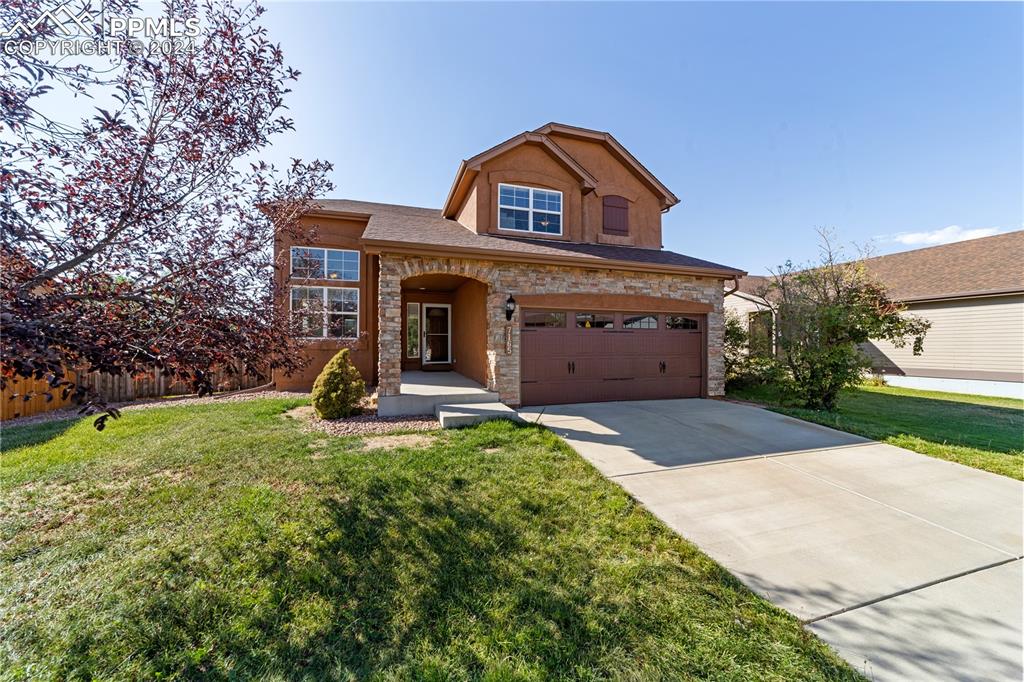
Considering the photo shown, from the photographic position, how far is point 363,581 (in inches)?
113

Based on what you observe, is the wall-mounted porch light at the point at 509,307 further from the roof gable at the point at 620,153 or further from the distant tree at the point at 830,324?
the distant tree at the point at 830,324

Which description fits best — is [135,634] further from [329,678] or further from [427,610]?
[427,610]

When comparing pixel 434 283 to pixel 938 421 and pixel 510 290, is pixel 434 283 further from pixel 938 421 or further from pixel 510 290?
pixel 938 421

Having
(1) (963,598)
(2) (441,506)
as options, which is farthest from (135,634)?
(1) (963,598)

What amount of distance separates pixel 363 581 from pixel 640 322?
9105mm

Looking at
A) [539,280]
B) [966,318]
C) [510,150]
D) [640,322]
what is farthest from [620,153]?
[966,318]

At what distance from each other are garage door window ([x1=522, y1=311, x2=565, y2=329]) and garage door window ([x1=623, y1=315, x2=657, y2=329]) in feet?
6.33

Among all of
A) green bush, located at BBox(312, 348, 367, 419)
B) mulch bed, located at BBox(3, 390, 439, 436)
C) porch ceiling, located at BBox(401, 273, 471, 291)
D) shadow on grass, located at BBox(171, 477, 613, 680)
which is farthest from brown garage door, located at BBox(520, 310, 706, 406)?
shadow on grass, located at BBox(171, 477, 613, 680)

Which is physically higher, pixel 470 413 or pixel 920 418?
pixel 470 413

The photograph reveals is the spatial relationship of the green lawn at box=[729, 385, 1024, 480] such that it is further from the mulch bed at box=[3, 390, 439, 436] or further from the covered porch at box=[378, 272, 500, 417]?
the mulch bed at box=[3, 390, 439, 436]

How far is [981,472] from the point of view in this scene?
5.13m

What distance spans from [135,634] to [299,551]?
1034mm

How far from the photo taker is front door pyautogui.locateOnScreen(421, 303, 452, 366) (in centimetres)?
1386

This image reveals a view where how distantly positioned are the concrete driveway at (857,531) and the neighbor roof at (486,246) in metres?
4.53
